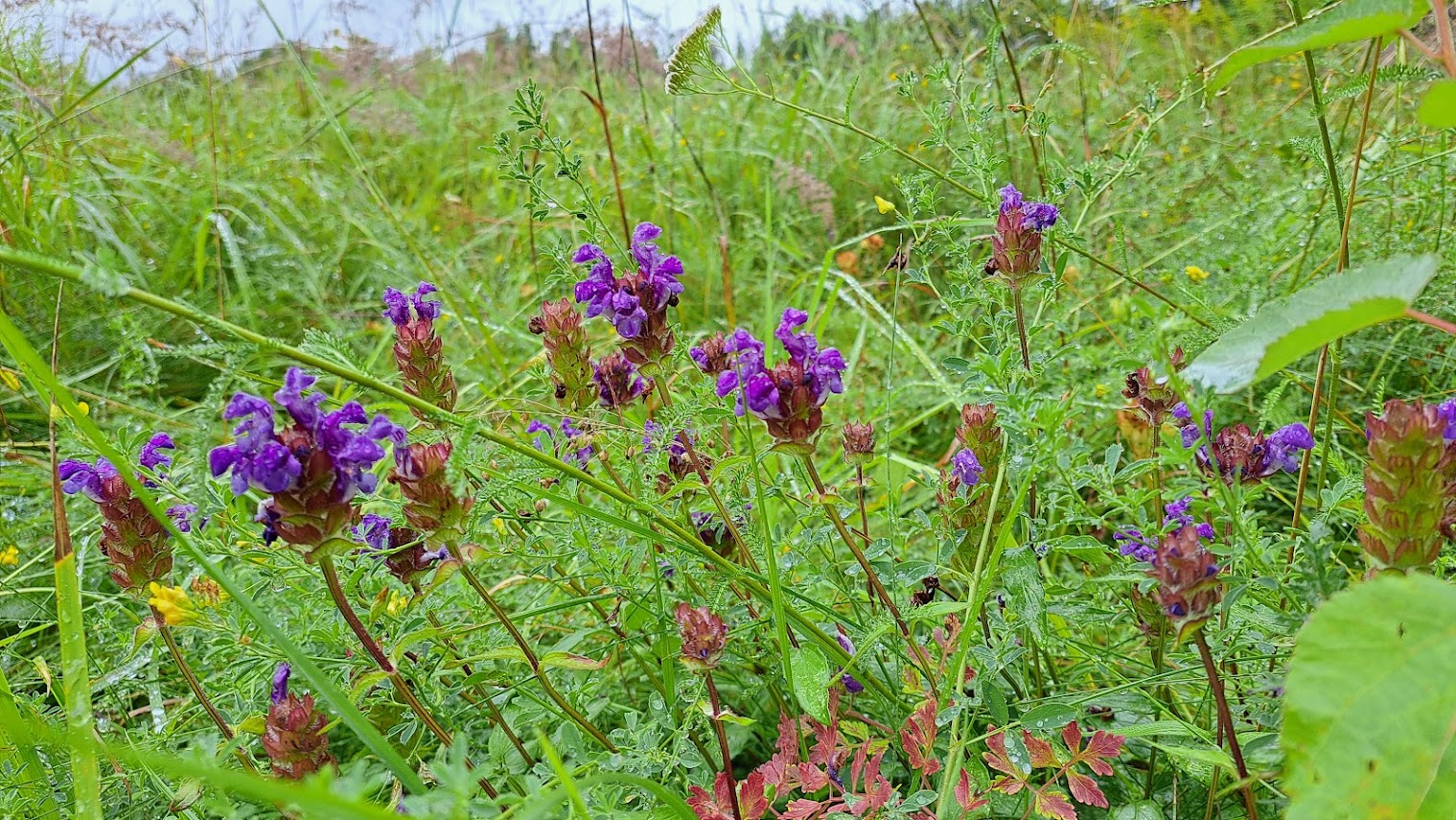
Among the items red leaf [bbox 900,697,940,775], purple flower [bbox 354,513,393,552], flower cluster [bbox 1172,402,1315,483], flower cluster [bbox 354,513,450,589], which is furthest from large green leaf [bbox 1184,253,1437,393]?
purple flower [bbox 354,513,393,552]

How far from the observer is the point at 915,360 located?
2670 millimetres

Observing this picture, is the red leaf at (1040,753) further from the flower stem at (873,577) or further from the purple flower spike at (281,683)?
the purple flower spike at (281,683)

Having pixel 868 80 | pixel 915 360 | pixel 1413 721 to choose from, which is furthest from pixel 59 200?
pixel 1413 721

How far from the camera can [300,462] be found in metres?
0.89

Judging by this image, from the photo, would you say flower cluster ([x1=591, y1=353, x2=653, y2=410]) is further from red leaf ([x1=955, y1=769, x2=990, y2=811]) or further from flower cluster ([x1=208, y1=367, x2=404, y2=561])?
red leaf ([x1=955, y1=769, x2=990, y2=811])

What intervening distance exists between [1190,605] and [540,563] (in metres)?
0.86

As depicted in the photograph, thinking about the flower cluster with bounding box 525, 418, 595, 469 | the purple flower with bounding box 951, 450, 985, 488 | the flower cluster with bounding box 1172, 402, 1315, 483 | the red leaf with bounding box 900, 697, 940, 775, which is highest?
the flower cluster with bounding box 525, 418, 595, 469

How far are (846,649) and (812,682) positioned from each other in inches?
8.8

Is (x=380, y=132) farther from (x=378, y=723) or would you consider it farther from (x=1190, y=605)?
(x=1190, y=605)

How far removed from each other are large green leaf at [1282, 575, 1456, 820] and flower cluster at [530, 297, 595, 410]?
0.95m

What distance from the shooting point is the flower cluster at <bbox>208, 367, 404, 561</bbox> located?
0.87 meters

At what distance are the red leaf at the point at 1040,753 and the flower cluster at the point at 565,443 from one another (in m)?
0.65

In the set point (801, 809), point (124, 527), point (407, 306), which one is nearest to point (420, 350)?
point (407, 306)

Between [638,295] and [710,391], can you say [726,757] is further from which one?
[638,295]
